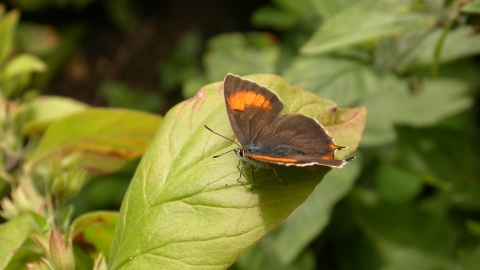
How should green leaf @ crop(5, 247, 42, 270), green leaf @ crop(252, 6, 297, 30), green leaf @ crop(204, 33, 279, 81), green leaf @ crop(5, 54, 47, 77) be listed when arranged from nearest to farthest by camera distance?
green leaf @ crop(5, 247, 42, 270), green leaf @ crop(5, 54, 47, 77), green leaf @ crop(204, 33, 279, 81), green leaf @ crop(252, 6, 297, 30)

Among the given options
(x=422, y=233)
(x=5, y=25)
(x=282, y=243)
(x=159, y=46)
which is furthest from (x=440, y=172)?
A: (x=159, y=46)

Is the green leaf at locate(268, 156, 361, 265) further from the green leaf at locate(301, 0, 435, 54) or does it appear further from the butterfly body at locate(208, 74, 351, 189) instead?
the butterfly body at locate(208, 74, 351, 189)

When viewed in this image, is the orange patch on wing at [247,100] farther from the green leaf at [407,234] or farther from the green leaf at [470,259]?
the green leaf at [407,234]

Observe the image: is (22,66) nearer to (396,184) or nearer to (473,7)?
(473,7)

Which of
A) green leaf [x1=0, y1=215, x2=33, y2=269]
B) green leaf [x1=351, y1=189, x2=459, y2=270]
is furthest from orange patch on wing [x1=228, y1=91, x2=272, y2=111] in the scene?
green leaf [x1=351, y1=189, x2=459, y2=270]

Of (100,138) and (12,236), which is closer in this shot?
(12,236)

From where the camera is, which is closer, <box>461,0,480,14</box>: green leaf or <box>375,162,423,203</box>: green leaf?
<box>461,0,480,14</box>: green leaf

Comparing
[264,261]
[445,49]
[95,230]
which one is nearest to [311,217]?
[264,261]
